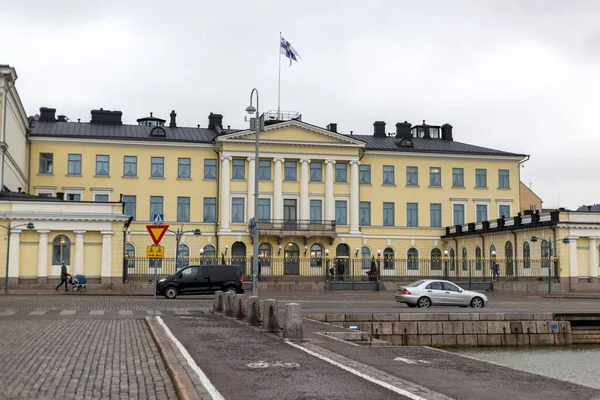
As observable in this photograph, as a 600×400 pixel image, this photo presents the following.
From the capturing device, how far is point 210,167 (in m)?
74.6

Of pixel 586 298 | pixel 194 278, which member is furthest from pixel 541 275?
pixel 194 278

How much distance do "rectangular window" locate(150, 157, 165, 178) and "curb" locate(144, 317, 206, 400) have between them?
56.7m

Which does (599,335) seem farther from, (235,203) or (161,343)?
(235,203)

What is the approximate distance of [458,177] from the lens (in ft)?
259

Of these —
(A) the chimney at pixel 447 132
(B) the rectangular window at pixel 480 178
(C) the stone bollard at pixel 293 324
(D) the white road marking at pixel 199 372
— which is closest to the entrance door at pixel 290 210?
(B) the rectangular window at pixel 480 178

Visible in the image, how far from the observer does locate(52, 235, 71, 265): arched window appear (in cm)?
4990

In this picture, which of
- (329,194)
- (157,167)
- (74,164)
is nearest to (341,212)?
(329,194)

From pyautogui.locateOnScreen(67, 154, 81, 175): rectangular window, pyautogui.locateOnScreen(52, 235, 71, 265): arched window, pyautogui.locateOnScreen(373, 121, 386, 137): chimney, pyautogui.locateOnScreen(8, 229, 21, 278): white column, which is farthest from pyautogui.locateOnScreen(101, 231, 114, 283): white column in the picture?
pyautogui.locateOnScreen(373, 121, 386, 137): chimney

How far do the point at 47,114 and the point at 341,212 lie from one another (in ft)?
98.9

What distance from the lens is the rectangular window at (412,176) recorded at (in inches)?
3078

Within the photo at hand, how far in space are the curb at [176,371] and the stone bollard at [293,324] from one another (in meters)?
2.65

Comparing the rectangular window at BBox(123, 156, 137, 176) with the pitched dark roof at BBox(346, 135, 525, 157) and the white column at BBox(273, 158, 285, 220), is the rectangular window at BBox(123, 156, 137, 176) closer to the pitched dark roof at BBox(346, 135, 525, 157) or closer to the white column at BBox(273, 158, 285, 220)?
the white column at BBox(273, 158, 285, 220)

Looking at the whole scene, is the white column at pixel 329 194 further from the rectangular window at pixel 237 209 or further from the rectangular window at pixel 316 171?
the rectangular window at pixel 237 209

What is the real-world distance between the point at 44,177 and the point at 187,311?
46511 millimetres
